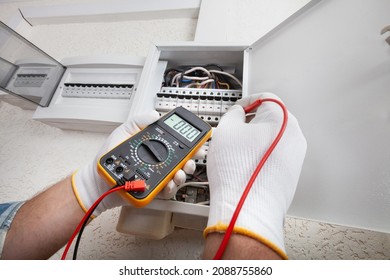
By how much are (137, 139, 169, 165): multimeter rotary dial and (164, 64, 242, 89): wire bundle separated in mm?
386

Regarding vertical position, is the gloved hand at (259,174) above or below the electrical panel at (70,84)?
below

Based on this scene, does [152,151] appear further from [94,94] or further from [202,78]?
[94,94]

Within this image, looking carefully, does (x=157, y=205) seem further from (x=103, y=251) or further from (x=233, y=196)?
(x=103, y=251)

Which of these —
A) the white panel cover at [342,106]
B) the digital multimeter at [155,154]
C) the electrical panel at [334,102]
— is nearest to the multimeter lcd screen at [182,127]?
the digital multimeter at [155,154]

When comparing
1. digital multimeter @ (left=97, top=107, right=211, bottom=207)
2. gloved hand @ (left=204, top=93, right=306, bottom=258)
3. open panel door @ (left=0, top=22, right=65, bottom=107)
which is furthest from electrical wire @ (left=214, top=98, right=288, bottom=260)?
open panel door @ (left=0, top=22, right=65, bottom=107)

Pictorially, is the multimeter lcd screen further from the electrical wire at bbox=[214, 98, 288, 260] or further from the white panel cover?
the white panel cover

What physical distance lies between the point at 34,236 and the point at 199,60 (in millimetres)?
758

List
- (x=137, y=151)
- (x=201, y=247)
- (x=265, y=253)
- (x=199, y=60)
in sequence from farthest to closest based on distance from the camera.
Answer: (x=199, y=60)
(x=201, y=247)
(x=137, y=151)
(x=265, y=253)

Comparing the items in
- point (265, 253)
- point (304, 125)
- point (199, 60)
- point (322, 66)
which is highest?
point (199, 60)

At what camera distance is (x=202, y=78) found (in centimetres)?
72

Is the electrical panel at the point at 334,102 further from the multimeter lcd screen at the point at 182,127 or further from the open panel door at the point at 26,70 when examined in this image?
the open panel door at the point at 26,70

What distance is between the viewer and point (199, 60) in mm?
746

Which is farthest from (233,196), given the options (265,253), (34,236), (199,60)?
(199,60)

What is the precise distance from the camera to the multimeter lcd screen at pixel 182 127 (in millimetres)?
458
